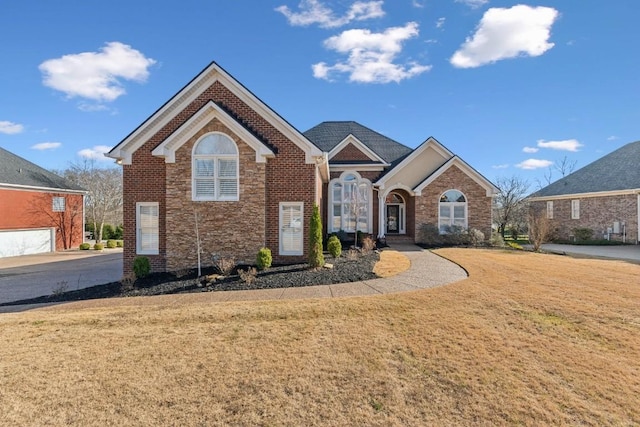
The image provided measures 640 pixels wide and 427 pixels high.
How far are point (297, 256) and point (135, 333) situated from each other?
283 inches

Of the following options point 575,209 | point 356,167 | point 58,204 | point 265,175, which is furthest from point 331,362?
point 575,209

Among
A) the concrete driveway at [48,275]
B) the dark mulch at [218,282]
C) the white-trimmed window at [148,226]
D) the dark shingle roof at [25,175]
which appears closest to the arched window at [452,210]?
the dark mulch at [218,282]

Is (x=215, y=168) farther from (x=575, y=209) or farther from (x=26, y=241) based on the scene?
(x=575, y=209)

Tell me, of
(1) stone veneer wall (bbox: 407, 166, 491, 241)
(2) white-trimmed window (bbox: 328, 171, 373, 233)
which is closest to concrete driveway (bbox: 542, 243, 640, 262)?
(1) stone veneer wall (bbox: 407, 166, 491, 241)

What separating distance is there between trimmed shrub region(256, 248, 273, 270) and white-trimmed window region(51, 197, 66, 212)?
70.9 feet

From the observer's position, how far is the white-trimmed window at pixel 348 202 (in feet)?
73.9

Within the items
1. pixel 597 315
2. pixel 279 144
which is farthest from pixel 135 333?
pixel 597 315

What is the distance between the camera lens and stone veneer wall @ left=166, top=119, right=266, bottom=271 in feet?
40.2

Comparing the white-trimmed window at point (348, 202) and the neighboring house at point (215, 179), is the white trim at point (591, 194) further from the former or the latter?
the neighboring house at point (215, 179)

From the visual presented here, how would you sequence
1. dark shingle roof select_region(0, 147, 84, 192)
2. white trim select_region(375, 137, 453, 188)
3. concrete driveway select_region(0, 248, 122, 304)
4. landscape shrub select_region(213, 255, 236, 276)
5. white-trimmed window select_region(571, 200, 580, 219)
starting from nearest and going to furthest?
1. concrete driveway select_region(0, 248, 122, 304)
2. landscape shrub select_region(213, 255, 236, 276)
3. white trim select_region(375, 137, 453, 188)
4. dark shingle roof select_region(0, 147, 84, 192)
5. white-trimmed window select_region(571, 200, 580, 219)

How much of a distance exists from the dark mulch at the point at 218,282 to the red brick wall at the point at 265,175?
1368mm

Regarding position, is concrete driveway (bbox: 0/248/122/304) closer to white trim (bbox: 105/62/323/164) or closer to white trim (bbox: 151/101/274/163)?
white trim (bbox: 105/62/323/164)

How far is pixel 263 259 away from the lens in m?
11.8

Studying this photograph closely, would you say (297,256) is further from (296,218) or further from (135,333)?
(135,333)
